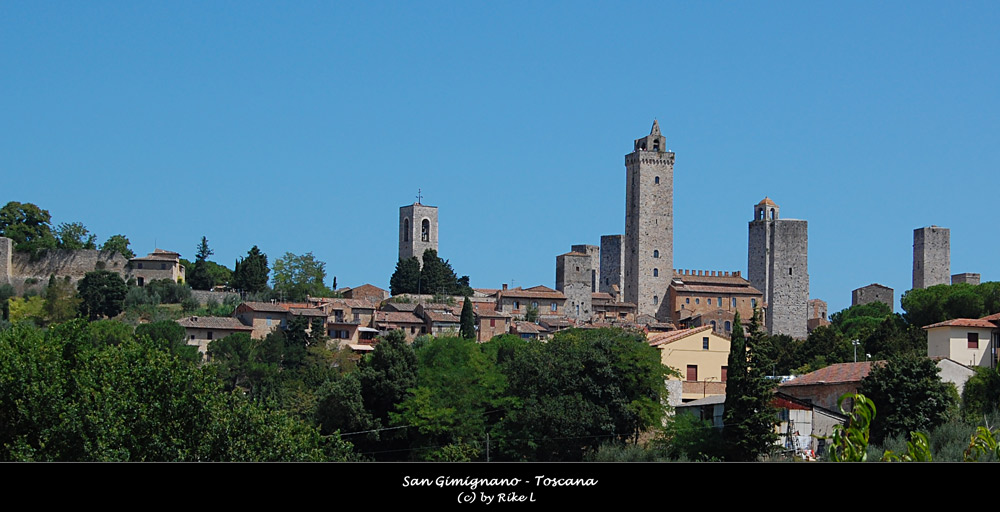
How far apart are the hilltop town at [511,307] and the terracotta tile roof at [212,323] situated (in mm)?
95

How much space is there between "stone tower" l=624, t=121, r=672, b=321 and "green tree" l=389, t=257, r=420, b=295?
472 inches

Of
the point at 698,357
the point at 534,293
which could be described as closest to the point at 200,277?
the point at 534,293

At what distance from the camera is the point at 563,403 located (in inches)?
1021

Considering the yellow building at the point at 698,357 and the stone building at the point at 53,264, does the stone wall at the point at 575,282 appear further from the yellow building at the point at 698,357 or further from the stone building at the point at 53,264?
the yellow building at the point at 698,357

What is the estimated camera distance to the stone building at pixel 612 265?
224 feet

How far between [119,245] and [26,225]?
5.07m

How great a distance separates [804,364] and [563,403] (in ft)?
50.9

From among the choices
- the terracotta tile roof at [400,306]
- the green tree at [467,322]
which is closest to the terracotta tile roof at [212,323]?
the terracotta tile roof at [400,306]

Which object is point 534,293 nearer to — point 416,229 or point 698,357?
point 416,229

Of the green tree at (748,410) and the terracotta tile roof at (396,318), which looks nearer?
the green tree at (748,410)

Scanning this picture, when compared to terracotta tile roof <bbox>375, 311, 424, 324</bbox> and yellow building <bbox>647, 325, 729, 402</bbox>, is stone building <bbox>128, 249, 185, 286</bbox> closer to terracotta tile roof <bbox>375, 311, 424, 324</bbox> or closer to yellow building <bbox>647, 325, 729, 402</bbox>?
terracotta tile roof <bbox>375, 311, 424, 324</bbox>

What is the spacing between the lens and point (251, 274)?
61969 mm
